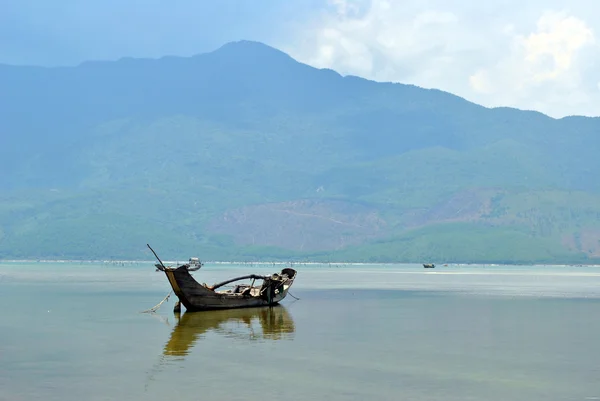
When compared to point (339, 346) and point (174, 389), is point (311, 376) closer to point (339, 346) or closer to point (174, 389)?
point (174, 389)

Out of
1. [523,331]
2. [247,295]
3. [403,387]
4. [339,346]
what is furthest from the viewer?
[247,295]

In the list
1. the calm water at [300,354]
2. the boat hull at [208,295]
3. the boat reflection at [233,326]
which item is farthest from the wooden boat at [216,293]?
the calm water at [300,354]

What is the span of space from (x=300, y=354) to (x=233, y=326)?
15415 mm

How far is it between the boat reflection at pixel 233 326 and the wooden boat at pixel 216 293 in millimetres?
716

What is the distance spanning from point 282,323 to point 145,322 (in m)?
9.56

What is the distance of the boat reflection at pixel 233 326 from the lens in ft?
163

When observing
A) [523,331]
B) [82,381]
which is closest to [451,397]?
[82,381]

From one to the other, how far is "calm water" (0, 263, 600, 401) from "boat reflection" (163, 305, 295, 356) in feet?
0.33

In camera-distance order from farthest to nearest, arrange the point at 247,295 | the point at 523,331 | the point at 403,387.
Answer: the point at 247,295 → the point at 523,331 → the point at 403,387

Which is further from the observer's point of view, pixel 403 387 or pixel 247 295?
pixel 247 295

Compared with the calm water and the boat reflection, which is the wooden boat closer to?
the boat reflection

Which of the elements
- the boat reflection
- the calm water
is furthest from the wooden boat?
the calm water

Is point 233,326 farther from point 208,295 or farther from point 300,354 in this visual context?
point 300,354

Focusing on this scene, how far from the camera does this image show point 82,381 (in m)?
35.3
